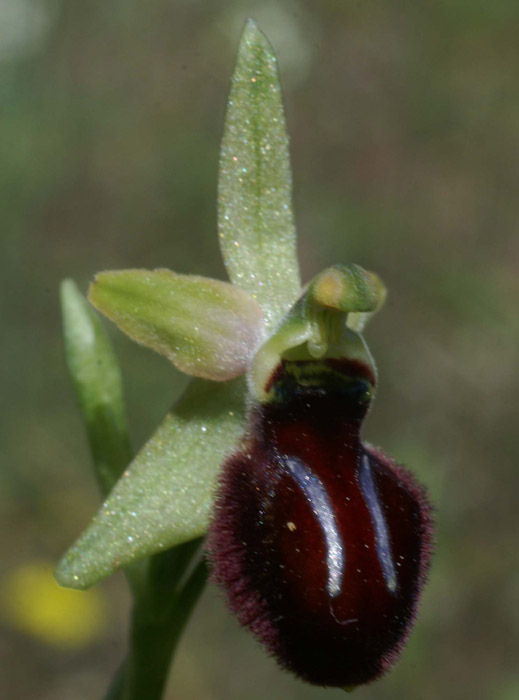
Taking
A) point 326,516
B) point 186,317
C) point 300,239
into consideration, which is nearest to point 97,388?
point 186,317

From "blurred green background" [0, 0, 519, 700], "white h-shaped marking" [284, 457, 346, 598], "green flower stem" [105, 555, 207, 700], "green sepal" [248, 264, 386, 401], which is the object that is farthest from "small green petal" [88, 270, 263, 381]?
"blurred green background" [0, 0, 519, 700]

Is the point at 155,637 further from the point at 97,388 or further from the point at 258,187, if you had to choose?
the point at 258,187

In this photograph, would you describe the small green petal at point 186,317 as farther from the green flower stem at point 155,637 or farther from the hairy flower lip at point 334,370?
the green flower stem at point 155,637

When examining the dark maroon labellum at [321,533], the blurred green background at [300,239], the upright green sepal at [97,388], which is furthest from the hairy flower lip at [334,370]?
the blurred green background at [300,239]

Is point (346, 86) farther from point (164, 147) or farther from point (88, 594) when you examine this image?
point (88, 594)

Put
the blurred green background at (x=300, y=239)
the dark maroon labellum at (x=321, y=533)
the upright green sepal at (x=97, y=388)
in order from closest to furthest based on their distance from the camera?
1. the dark maroon labellum at (x=321, y=533)
2. the upright green sepal at (x=97, y=388)
3. the blurred green background at (x=300, y=239)

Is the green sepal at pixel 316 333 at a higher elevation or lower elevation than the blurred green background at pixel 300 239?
higher

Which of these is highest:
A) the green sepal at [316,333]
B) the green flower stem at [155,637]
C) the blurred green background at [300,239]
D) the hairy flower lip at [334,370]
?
the green sepal at [316,333]
